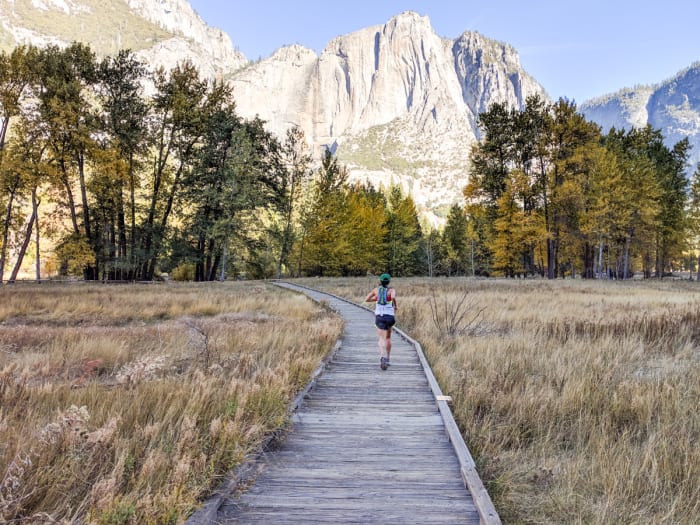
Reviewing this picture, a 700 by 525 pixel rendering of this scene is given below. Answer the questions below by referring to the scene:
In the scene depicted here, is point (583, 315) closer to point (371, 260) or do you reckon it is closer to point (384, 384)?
point (384, 384)

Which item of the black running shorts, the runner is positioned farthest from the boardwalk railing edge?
the black running shorts

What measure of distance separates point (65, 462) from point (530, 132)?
A: 107 feet

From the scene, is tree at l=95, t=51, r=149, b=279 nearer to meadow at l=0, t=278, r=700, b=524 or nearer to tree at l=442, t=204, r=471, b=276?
meadow at l=0, t=278, r=700, b=524

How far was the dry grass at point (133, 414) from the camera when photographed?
8.46ft

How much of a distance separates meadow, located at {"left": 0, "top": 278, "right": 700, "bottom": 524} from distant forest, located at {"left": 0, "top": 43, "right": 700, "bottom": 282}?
1796 centimetres

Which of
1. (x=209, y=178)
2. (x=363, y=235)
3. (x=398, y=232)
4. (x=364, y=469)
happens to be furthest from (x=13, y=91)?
(x=398, y=232)

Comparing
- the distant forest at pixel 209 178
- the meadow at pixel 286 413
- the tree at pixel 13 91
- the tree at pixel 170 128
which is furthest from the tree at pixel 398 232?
the meadow at pixel 286 413

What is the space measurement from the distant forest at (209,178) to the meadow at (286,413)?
18.0 m

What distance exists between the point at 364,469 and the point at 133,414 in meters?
2.72

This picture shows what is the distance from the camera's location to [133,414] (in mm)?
4266

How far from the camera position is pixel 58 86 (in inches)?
852

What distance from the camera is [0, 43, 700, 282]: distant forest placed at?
72.6 ft

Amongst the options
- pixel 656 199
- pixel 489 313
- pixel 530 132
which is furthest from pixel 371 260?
pixel 489 313

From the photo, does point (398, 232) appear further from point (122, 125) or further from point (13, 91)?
point (13, 91)
